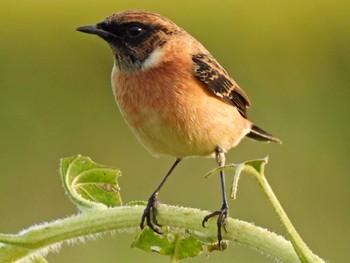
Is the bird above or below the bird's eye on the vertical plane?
below

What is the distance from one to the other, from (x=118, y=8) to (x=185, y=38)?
5.94 m

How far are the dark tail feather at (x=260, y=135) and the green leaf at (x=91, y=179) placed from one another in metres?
1.22

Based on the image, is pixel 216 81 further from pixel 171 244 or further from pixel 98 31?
pixel 171 244

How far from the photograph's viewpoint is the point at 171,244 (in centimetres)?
262

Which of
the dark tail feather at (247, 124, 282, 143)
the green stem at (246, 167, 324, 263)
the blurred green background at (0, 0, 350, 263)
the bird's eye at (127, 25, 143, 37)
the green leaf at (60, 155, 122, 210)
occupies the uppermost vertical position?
the bird's eye at (127, 25, 143, 37)

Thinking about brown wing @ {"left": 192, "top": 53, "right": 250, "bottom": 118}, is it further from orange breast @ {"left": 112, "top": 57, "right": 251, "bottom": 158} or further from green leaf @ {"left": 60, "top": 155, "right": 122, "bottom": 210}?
green leaf @ {"left": 60, "top": 155, "right": 122, "bottom": 210}

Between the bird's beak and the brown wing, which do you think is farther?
the brown wing

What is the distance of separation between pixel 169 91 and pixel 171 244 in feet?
3.36

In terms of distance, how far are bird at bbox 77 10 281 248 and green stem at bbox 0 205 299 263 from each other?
85 centimetres

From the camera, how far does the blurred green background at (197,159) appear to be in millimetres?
7754

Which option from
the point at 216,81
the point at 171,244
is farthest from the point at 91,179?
the point at 216,81

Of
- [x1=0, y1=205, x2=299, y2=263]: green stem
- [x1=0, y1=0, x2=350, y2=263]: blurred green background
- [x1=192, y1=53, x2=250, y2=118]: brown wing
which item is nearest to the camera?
[x1=0, y1=205, x2=299, y2=263]: green stem

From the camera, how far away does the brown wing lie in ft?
12.5

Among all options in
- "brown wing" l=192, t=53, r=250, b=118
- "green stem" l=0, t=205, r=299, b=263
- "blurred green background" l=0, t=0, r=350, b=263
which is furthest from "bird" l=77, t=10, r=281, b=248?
"blurred green background" l=0, t=0, r=350, b=263
